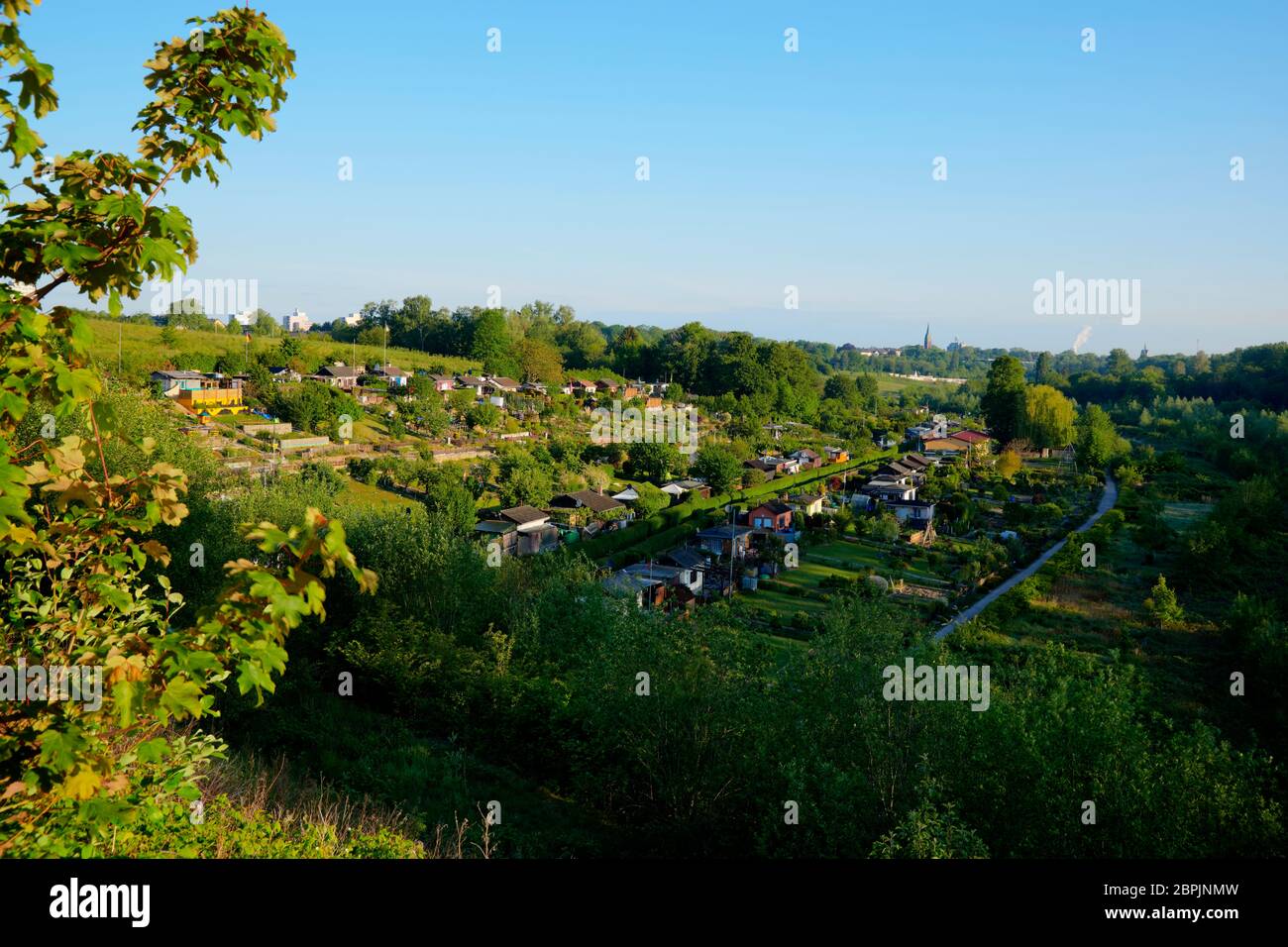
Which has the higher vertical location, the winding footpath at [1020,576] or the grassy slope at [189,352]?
the grassy slope at [189,352]

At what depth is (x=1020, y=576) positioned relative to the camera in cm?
2897

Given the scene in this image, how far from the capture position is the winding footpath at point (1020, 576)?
22766 mm

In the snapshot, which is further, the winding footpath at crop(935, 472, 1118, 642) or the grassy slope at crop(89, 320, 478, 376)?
the grassy slope at crop(89, 320, 478, 376)

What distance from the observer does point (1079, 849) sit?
27.2ft

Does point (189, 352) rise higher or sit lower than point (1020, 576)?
higher

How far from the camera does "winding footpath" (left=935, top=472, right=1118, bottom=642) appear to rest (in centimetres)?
2277

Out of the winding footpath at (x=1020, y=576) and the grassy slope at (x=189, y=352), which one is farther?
the grassy slope at (x=189, y=352)

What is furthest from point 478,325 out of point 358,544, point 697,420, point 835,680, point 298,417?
point 835,680

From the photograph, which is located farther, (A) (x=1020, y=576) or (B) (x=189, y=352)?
(B) (x=189, y=352)

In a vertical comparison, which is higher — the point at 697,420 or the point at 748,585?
the point at 697,420

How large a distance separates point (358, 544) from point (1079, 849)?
12.4m

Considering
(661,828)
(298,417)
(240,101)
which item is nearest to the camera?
(240,101)

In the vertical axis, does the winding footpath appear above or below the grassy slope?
below
